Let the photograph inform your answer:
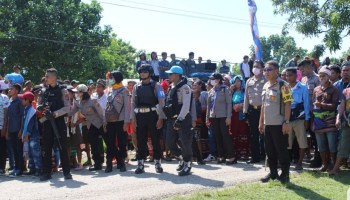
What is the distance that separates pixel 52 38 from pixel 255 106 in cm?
2290

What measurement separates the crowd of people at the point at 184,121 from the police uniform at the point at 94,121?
0.08 feet

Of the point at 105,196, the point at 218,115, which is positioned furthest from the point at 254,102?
the point at 105,196

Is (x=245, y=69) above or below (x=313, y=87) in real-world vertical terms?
above

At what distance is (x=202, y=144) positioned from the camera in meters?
11.5

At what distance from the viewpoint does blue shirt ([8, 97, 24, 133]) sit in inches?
394

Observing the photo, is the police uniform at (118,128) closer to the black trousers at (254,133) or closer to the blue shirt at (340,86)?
the black trousers at (254,133)

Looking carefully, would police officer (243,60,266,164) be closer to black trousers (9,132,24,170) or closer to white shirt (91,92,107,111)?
white shirt (91,92,107,111)

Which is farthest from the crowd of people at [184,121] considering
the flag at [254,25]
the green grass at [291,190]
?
the flag at [254,25]

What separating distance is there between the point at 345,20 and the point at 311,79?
4925mm

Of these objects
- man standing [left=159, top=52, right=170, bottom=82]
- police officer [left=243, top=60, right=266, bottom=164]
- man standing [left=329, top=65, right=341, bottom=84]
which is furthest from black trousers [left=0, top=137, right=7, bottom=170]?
man standing [left=329, top=65, right=341, bottom=84]

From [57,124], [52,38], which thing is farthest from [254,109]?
[52,38]

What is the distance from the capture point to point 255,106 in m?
9.98

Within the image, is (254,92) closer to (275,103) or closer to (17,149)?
(275,103)

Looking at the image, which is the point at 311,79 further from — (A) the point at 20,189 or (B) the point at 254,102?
(A) the point at 20,189
